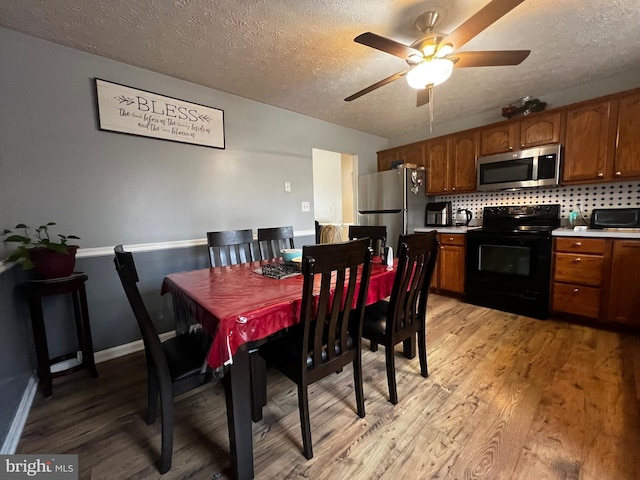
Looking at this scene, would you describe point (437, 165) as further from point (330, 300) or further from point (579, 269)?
point (330, 300)

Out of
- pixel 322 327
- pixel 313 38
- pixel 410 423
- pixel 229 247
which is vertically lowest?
pixel 410 423

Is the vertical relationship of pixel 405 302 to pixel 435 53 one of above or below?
below

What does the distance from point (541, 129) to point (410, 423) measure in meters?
3.18

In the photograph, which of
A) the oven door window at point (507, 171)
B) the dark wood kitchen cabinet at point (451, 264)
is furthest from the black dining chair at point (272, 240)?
the oven door window at point (507, 171)

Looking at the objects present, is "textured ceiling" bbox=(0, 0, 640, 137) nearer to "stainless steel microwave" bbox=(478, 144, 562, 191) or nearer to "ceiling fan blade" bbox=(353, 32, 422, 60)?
"ceiling fan blade" bbox=(353, 32, 422, 60)

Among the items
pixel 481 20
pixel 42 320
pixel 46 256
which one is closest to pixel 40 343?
pixel 42 320

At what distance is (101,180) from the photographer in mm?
2113

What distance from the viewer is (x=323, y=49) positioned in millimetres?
2029

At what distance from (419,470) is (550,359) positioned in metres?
1.52

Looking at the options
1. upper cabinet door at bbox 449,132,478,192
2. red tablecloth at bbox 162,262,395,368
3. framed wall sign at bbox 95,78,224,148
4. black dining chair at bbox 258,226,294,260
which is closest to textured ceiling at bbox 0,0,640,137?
framed wall sign at bbox 95,78,224,148

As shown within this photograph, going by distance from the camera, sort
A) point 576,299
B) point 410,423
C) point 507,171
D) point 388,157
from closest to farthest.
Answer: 1. point 410,423
2. point 576,299
3. point 507,171
4. point 388,157

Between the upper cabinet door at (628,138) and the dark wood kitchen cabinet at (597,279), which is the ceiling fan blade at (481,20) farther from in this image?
the dark wood kitchen cabinet at (597,279)

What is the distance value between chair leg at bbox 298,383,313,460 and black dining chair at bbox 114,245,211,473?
0.44m

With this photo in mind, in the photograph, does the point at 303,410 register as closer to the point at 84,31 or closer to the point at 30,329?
the point at 30,329
